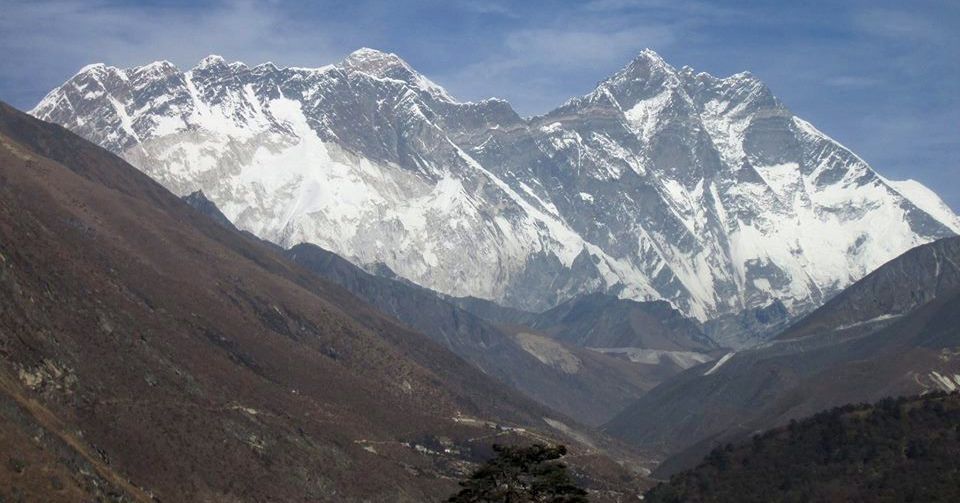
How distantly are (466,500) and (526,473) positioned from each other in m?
4.39

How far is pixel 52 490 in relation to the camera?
19975 centimetres

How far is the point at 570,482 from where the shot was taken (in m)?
113

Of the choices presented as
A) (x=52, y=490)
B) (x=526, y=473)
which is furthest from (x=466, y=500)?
(x=52, y=490)

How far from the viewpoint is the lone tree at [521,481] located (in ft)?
364

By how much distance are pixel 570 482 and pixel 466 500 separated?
6792 mm

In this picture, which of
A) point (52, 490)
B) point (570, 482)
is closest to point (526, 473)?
point (570, 482)

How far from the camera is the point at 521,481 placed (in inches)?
4466

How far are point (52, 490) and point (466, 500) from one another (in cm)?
9930

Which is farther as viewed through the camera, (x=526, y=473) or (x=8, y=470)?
(x=8, y=470)

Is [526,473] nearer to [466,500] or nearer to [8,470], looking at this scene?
[466,500]

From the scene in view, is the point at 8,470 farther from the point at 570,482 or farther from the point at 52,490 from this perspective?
the point at 570,482

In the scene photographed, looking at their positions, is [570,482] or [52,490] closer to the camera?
[570,482]

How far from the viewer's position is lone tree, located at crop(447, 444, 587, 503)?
4373 inches

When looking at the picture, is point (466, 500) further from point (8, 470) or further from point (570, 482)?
point (8, 470)
